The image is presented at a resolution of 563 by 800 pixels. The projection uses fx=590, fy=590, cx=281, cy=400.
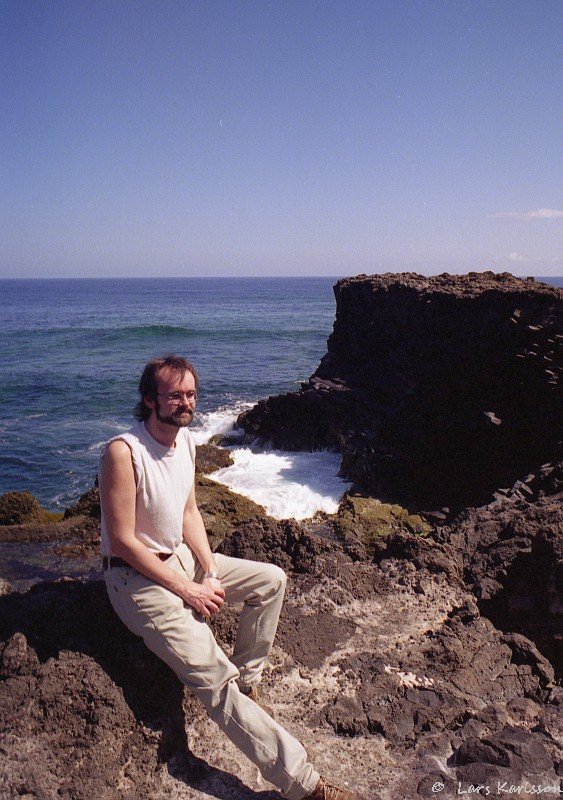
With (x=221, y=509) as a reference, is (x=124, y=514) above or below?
above

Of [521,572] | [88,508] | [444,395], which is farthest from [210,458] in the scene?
[521,572]

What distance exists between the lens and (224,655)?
354 cm

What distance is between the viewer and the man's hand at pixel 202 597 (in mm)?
3651

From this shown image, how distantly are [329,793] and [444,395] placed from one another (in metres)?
13.1

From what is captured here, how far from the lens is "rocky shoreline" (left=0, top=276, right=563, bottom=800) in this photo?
3.38 meters

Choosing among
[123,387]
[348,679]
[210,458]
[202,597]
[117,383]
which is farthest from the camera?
[117,383]

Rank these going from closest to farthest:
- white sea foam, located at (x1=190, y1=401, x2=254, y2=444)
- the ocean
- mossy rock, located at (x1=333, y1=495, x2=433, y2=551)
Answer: mossy rock, located at (x1=333, y1=495, x2=433, y2=551) → the ocean → white sea foam, located at (x1=190, y1=401, x2=254, y2=444)

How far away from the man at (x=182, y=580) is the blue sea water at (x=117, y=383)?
10401mm

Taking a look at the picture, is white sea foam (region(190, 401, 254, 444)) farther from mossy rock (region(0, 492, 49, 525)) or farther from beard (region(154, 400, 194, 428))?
beard (region(154, 400, 194, 428))

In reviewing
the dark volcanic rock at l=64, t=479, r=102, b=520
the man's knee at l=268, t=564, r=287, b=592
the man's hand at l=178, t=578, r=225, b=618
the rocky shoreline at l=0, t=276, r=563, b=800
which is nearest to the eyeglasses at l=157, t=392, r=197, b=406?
the man's hand at l=178, t=578, r=225, b=618

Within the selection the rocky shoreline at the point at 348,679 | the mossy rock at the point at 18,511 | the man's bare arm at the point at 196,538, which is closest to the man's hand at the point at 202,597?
the man's bare arm at the point at 196,538

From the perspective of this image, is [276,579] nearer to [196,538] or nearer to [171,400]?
[196,538]

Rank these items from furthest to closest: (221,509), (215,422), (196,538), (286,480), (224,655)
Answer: (215,422)
(286,480)
(221,509)
(196,538)
(224,655)

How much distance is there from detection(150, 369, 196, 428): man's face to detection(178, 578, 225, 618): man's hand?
1026 millimetres
